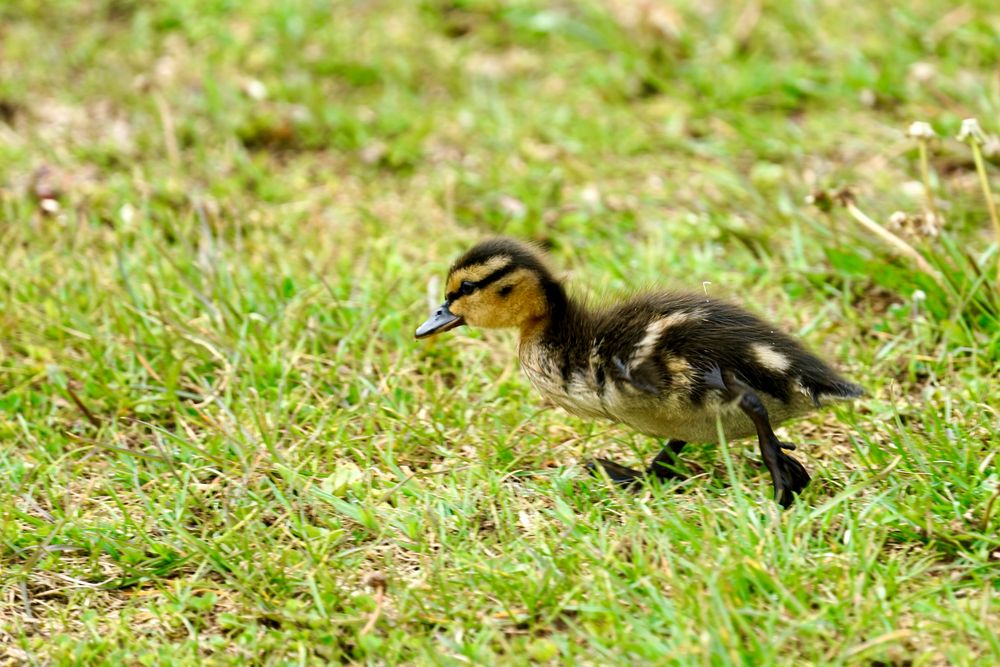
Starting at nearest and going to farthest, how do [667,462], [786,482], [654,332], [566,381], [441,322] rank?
[786,482]
[654,332]
[566,381]
[667,462]
[441,322]

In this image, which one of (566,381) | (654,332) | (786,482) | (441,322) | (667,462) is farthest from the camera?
(441,322)

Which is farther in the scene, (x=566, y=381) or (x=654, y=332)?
(x=566, y=381)

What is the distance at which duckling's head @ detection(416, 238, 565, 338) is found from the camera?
13.9ft

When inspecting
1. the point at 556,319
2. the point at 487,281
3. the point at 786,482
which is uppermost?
the point at 487,281

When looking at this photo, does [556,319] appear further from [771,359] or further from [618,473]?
[771,359]

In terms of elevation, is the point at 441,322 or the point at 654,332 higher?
the point at 654,332

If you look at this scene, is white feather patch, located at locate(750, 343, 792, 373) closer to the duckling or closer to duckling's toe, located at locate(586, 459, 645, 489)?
the duckling

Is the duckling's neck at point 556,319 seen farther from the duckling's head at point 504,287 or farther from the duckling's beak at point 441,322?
the duckling's beak at point 441,322

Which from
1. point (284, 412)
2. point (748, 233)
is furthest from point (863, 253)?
point (284, 412)

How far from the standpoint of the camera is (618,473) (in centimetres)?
411

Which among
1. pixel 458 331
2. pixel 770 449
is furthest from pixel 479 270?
pixel 770 449

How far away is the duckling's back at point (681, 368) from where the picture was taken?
12.5 ft

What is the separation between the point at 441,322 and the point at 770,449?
1.23m

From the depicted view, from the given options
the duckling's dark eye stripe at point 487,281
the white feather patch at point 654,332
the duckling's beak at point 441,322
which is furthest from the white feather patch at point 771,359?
the duckling's beak at point 441,322
